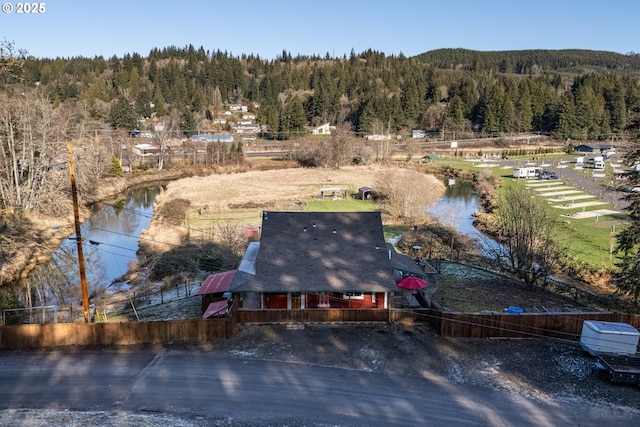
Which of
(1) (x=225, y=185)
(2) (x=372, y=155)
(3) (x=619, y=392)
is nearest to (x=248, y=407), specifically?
(3) (x=619, y=392)

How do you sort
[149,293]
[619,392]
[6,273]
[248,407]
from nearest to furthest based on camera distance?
[248,407], [619,392], [149,293], [6,273]

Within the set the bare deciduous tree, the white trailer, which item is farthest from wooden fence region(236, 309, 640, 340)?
the white trailer

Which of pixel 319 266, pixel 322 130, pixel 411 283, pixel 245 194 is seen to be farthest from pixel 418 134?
pixel 319 266

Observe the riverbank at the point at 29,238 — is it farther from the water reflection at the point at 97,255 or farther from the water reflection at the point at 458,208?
the water reflection at the point at 458,208

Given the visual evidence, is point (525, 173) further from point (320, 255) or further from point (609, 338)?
point (609, 338)

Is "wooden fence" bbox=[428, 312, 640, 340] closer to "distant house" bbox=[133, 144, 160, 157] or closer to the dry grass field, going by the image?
the dry grass field

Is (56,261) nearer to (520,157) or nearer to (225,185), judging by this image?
(225,185)

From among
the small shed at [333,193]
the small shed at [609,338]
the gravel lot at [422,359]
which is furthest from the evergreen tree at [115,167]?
the small shed at [609,338]
